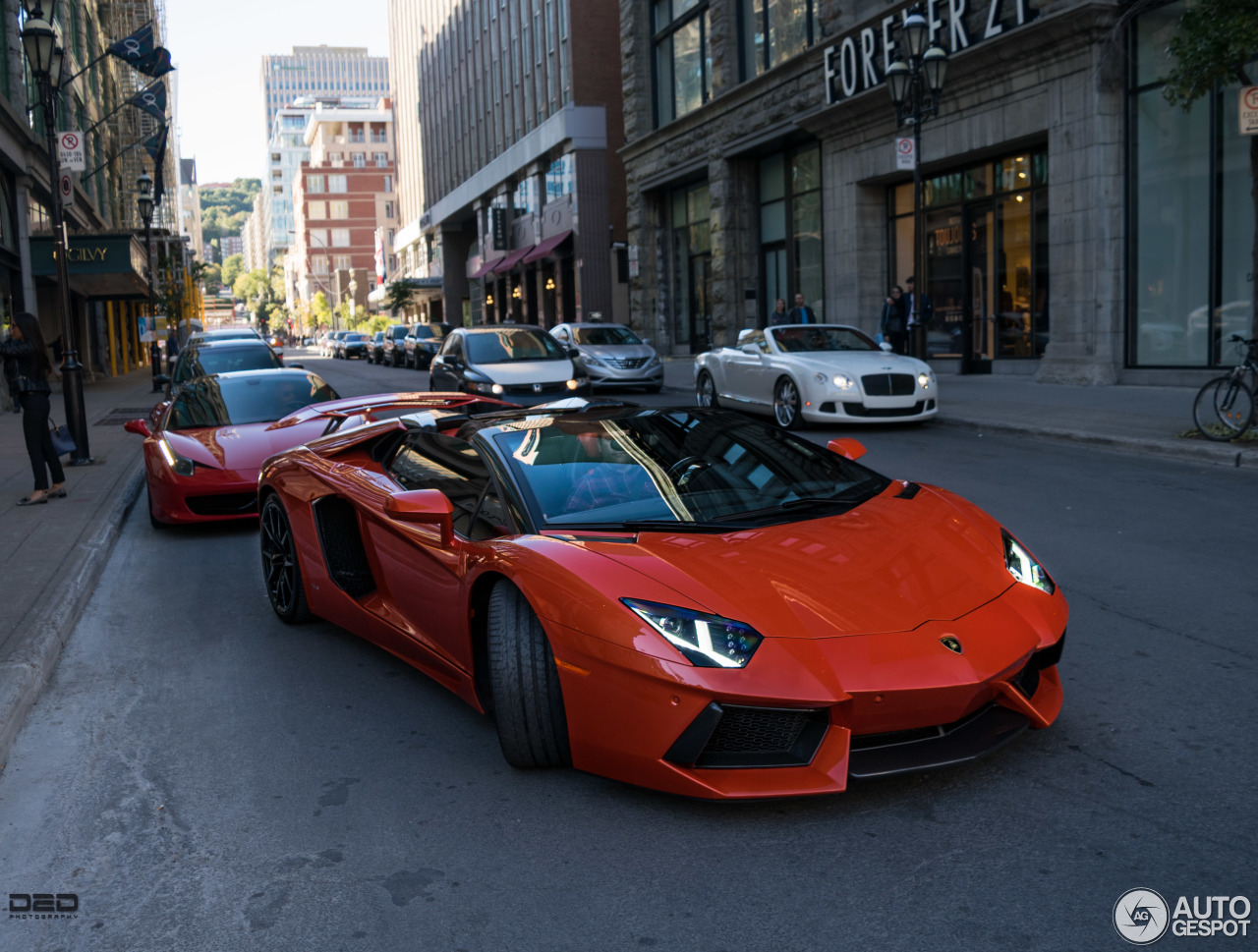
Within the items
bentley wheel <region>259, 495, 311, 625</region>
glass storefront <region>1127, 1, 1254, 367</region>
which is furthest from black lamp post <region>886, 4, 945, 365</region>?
bentley wheel <region>259, 495, 311, 625</region>

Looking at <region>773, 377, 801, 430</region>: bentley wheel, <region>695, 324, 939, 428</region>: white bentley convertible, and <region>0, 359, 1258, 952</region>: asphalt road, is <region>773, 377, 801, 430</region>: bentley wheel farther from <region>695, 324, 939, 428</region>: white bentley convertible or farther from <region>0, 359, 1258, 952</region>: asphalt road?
<region>0, 359, 1258, 952</region>: asphalt road

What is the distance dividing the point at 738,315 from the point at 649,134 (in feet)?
24.9

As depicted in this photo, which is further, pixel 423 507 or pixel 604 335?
pixel 604 335

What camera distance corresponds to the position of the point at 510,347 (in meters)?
18.3

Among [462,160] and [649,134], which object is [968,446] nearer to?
[649,134]

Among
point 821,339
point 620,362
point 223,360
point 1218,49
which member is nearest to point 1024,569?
point 1218,49

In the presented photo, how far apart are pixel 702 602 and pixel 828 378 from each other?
1140 cm

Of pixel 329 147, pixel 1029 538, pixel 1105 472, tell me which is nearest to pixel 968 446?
pixel 1105 472

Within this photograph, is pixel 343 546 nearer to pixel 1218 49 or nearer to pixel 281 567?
pixel 281 567

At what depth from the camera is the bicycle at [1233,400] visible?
435 inches

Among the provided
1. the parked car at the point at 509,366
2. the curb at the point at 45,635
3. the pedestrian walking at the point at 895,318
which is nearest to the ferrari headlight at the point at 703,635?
the curb at the point at 45,635

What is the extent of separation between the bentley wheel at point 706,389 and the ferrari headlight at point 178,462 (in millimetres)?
9906

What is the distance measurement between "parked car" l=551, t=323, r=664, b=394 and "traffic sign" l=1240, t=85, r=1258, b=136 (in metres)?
13.8

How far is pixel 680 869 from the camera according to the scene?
3211 mm
